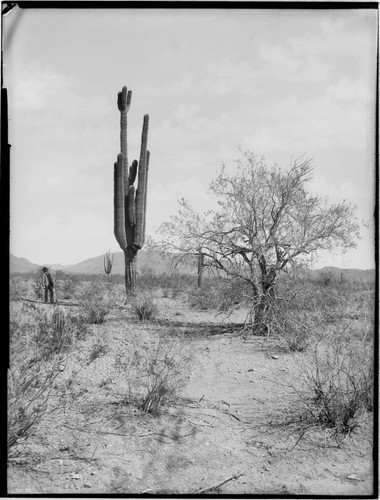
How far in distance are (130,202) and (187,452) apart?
9178 mm

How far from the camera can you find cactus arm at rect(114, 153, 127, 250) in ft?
40.6

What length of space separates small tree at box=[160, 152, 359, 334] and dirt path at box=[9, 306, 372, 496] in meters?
3.57

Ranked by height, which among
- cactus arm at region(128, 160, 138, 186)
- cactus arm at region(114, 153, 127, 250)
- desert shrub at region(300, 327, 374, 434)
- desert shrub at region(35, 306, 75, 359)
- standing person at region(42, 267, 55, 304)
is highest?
cactus arm at region(128, 160, 138, 186)

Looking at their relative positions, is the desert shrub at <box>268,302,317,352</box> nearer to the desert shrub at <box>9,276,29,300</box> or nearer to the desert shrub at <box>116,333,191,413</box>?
the desert shrub at <box>116,333,191,413</box>

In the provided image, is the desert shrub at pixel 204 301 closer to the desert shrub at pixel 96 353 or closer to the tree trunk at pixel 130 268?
the tree trunk at pixel 130 268

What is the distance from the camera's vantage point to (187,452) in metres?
4.79

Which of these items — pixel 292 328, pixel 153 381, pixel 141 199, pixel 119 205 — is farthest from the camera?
pixel 141 199

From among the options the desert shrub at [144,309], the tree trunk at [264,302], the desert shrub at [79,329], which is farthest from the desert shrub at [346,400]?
the desert shrub at [144,309]

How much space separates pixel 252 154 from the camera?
7691mm

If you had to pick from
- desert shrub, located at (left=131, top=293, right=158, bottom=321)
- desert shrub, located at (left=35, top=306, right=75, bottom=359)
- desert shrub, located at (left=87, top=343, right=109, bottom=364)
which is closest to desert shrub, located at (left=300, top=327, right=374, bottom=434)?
desert shrub, located at (left=87, top=343, right=109, bottom=364)

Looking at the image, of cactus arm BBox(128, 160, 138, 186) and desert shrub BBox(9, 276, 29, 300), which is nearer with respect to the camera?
desert shrub BBox(9, 276, 29, 300)

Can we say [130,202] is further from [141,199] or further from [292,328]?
[292,328]

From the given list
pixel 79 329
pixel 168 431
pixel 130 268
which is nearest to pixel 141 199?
pixel 130 268

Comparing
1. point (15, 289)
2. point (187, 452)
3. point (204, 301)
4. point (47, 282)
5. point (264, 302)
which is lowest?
point (187, 452)
